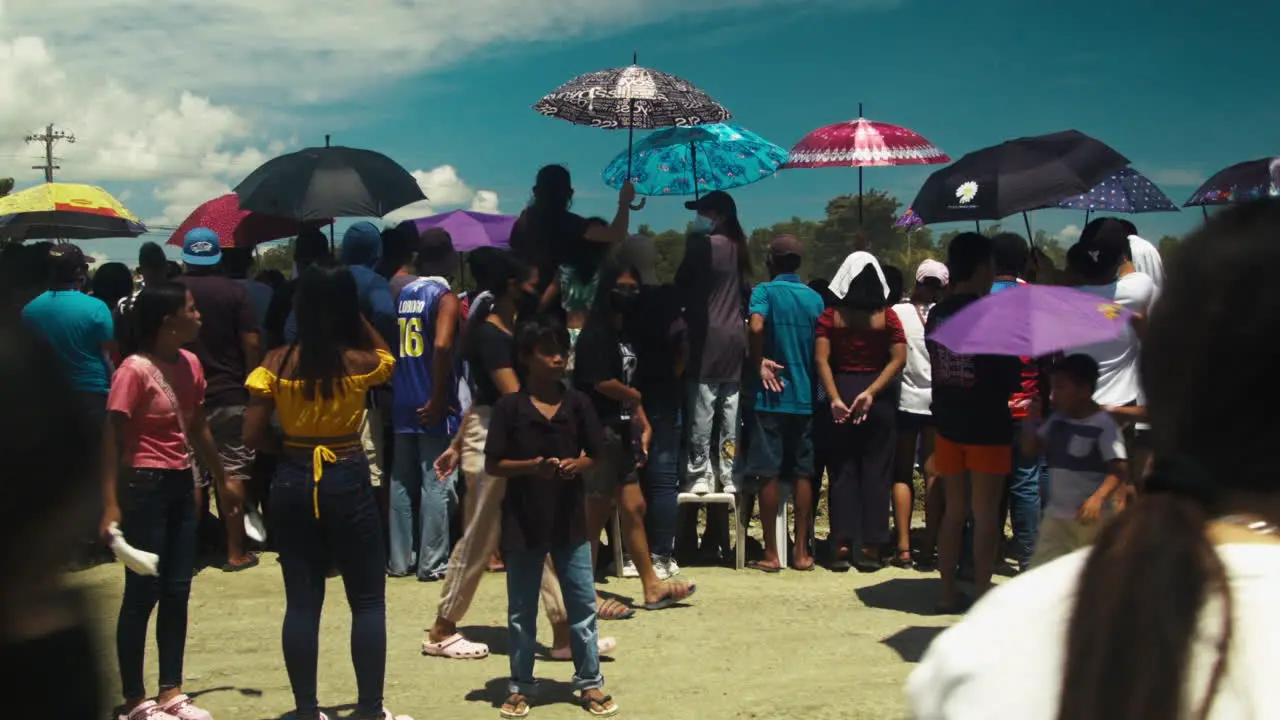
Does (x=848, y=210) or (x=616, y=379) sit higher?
(x=848, y=210)

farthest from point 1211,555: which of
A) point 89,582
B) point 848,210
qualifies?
point 848,210

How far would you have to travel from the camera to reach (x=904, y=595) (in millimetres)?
7906

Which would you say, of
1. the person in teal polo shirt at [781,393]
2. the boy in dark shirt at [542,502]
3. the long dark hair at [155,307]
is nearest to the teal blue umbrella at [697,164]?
the person in teal polo shirt at [781,393]

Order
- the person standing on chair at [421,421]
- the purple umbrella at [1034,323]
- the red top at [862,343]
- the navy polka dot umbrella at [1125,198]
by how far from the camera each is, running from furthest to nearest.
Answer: the navy polka dot umbrella at [1125,198] < the red top at [862,343] < the person standing on chair at [421,421] < the purple umbrella at [1034,323]

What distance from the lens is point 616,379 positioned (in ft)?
21.9

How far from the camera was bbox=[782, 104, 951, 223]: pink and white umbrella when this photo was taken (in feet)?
33.9

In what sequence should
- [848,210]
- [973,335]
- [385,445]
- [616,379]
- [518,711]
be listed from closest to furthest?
[518,711] → [973,335] → [616,379] → [385,445] → [848,210]

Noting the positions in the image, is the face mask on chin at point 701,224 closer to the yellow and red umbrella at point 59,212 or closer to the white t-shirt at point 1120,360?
the white t-shirt at point 1120,360

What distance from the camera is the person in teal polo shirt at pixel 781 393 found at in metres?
8.42

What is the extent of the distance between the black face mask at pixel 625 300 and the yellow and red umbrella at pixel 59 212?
873 centimetres

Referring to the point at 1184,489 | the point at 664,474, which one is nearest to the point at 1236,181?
the point at 664,474

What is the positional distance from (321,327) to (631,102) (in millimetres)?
4356

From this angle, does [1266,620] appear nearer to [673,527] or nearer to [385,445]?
[673,527]

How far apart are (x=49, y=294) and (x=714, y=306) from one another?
4.18 m
